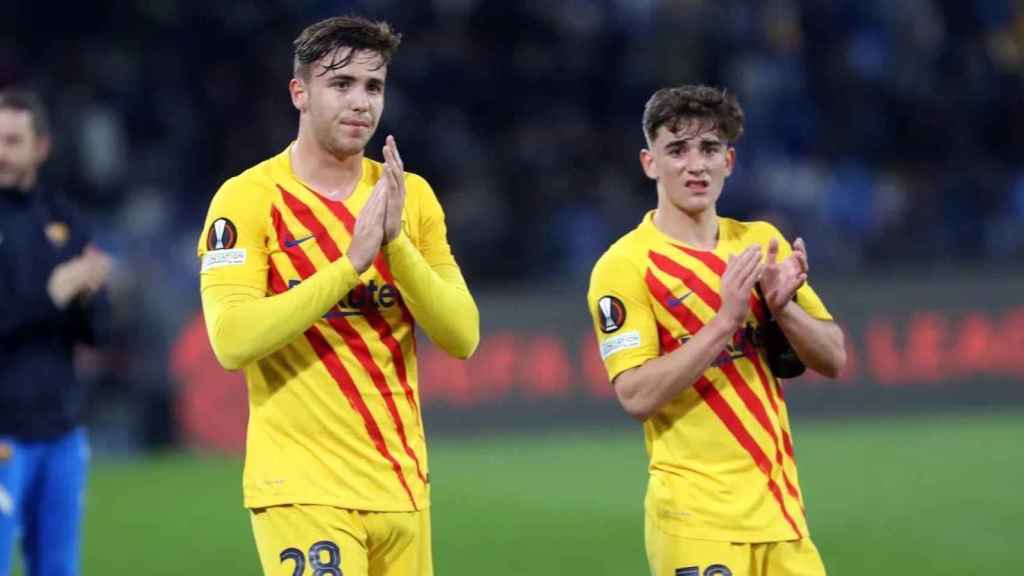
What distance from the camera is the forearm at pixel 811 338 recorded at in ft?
16.4

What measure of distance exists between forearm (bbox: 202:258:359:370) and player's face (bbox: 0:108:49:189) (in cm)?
223

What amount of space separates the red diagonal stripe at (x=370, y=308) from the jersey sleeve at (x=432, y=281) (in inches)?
3.6

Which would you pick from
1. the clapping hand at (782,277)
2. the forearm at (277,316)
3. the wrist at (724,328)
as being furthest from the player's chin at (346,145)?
the clapping hand at (782,277)

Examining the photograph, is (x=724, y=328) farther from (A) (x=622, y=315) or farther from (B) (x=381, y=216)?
(B) (x=381, y=216)

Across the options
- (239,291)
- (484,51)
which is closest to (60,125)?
(484,51)

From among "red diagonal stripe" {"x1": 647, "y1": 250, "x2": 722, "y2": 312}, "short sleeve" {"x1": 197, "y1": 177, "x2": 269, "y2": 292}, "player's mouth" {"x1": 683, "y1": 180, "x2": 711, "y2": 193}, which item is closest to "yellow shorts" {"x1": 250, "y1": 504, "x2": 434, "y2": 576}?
"short sleeve" {"x1": 197, "y1": 177, "x2": 269, "y2": 292}

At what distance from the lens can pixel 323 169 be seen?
15.9 feet

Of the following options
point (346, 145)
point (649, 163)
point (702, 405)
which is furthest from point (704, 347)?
point (346, 145)

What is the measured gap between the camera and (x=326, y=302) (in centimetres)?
445

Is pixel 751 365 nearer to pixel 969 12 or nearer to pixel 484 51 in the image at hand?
pixel 484 51

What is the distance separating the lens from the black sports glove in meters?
5.09

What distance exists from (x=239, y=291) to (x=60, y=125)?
12523 millimetres

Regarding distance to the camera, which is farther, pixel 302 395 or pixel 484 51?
pixel 484 51

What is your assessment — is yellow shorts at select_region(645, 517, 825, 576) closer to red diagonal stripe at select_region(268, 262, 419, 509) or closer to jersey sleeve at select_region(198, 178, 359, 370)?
red diagonal stripe at select_region(268, 262, 419, 509)
